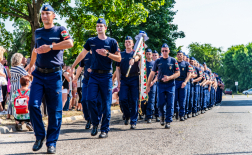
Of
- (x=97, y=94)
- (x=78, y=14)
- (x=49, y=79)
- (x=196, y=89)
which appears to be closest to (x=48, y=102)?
(x=49, y=79)

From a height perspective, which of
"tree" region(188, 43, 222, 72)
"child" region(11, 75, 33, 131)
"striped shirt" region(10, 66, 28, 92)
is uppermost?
"tree" region(188, 43, 222, 72)

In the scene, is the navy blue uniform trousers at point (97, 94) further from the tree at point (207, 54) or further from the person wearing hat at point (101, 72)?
the tree at point (207, 54)

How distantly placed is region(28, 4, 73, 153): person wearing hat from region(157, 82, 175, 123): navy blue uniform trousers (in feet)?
14.0

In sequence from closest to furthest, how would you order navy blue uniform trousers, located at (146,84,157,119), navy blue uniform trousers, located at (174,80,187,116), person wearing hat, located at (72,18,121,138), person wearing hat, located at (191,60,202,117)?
person wearing hat, located at (72,18,121,138) → navy blue uniform trousers, located at (146,84,157,119) → navy blue uniform trousers, located at (174,80,187,116) → person wearing hat, located at (191,60,202,117)

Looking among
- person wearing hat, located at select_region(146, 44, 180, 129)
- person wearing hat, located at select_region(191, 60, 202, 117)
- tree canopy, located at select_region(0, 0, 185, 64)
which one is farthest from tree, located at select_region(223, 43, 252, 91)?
person wearing hat, located at select_region(146, 44, 180, 129)

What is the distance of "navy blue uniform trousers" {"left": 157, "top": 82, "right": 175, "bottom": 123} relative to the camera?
361 inches

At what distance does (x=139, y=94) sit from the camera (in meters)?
9.16

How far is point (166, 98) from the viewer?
9.45m

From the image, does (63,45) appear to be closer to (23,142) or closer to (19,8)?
(23,142)

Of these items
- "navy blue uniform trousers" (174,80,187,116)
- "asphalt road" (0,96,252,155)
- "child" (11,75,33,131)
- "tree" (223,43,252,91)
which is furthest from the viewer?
"tree" (223,43,252,91)

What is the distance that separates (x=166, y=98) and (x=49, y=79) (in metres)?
4.69

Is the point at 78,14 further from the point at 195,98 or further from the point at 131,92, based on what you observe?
the point at 131,92

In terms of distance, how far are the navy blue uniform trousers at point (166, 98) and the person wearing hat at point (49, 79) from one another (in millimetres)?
4268

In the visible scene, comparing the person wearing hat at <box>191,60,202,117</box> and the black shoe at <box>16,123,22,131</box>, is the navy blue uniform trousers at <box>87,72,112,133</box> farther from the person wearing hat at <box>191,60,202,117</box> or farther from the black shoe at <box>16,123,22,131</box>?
the person wearing hat at <box>191,60,202,117</box>
